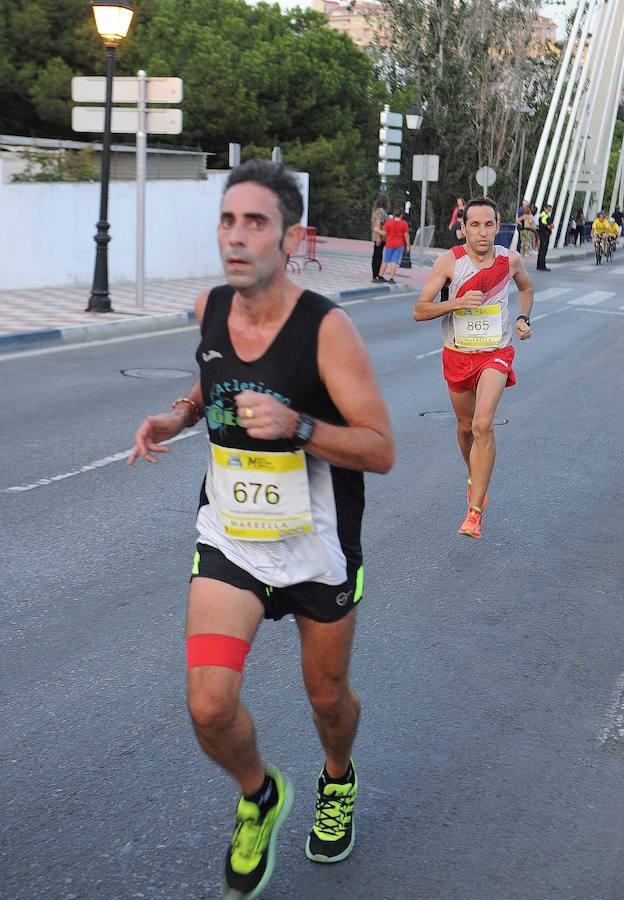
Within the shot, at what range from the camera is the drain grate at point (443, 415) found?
37.0 feet

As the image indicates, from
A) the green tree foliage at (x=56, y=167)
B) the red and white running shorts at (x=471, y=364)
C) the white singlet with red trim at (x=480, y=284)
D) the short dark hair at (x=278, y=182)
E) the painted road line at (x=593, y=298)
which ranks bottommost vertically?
the painted road line at (x=593, y=298)

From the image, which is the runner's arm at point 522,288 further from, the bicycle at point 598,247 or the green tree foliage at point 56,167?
the bicycle at point 598,247

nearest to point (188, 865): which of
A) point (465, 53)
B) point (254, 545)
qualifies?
point (254, 545)

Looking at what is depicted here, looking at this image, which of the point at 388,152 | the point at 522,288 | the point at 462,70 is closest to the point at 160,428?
the point at 522,288

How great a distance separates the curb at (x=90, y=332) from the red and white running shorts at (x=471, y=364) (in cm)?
823

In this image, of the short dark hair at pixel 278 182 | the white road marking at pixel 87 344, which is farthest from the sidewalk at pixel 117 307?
the short dark hair at pixel 278 182

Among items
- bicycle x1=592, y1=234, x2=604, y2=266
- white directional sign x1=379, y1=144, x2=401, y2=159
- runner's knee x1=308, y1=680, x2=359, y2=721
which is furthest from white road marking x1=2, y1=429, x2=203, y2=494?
bicycle x1=592, y1=234, x2=604, y2=266

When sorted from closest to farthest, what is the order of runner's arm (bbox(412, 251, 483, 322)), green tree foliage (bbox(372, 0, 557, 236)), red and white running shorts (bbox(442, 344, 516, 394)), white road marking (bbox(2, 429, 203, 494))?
runner's arm (bbox(412, 251, 483, 322)) < red and white running shorts (bbox(442, 344, 516, 394)) < white road marking (bbox(2, 429, 203, 494)) < green tree foliage (bbox(372, 0, 557, 236))

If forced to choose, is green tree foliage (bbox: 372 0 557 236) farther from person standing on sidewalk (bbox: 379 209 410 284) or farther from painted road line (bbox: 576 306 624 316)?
painted road line (bbox: 576 306 624 316)

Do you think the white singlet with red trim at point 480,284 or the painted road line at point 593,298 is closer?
the white singlet with red trim at point 480,284

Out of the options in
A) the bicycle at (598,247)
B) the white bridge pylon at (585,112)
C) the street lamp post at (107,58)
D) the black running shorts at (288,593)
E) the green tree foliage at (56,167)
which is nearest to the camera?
the black running shorts at (288,593)

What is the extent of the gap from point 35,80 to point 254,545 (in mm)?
33901

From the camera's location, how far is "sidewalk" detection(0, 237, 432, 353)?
51.9ft

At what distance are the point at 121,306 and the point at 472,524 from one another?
1329cm
